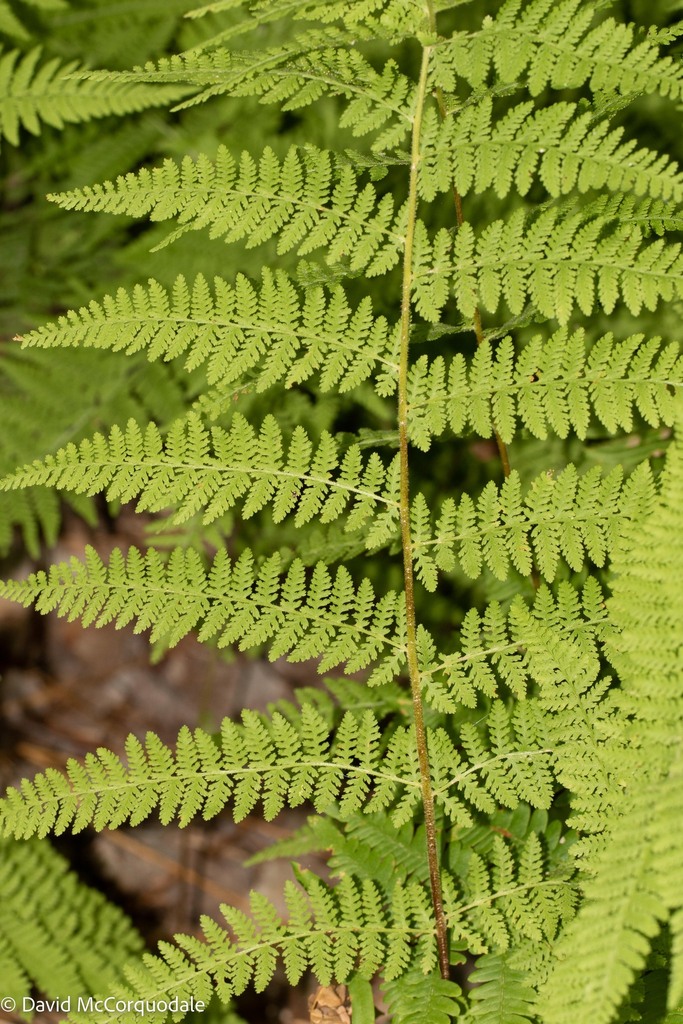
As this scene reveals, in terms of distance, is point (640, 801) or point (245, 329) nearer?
point (640, 801)

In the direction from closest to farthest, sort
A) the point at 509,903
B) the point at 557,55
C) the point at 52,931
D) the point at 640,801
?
the point at 640,801
the point at 557,55
the point at 509,903
the point at 52,931

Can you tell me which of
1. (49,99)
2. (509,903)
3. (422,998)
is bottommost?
(422,998)

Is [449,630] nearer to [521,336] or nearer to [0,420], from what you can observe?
[521,336]

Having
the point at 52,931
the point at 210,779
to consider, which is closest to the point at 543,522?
the point at 210,779

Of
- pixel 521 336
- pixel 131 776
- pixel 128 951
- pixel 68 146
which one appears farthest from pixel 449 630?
pixel 68 146

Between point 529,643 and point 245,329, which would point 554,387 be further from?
point 245,329

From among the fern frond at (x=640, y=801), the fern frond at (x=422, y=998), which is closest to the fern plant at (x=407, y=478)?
the fern frond at (x=422, y=998)
